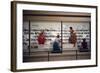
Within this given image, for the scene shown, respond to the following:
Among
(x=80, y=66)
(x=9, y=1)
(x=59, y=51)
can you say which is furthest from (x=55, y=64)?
(x=9, y=1)

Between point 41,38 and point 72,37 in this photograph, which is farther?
point 72,37

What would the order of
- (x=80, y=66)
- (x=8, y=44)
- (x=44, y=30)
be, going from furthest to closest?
(x=80, y=66) → (x=44, y=30) → (x=8, y=44)

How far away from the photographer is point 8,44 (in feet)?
6.46

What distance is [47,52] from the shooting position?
2.14 meters

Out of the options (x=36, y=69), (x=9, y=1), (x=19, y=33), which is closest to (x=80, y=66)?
(x=36, y=69)

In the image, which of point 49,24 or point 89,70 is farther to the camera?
point 89,70

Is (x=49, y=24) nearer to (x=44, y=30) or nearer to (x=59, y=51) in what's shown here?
(x=44, y=30)

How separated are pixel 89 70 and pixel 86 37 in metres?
0.35

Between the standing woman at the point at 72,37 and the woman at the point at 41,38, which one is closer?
the woman at the point at 41,38

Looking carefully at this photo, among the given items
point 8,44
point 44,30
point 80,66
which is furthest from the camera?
point 80,66

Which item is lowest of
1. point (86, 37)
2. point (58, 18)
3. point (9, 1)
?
point (86, 37)

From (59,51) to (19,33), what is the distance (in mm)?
449

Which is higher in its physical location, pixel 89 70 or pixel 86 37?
pixel 86 37

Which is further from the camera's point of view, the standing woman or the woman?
the standing woman
